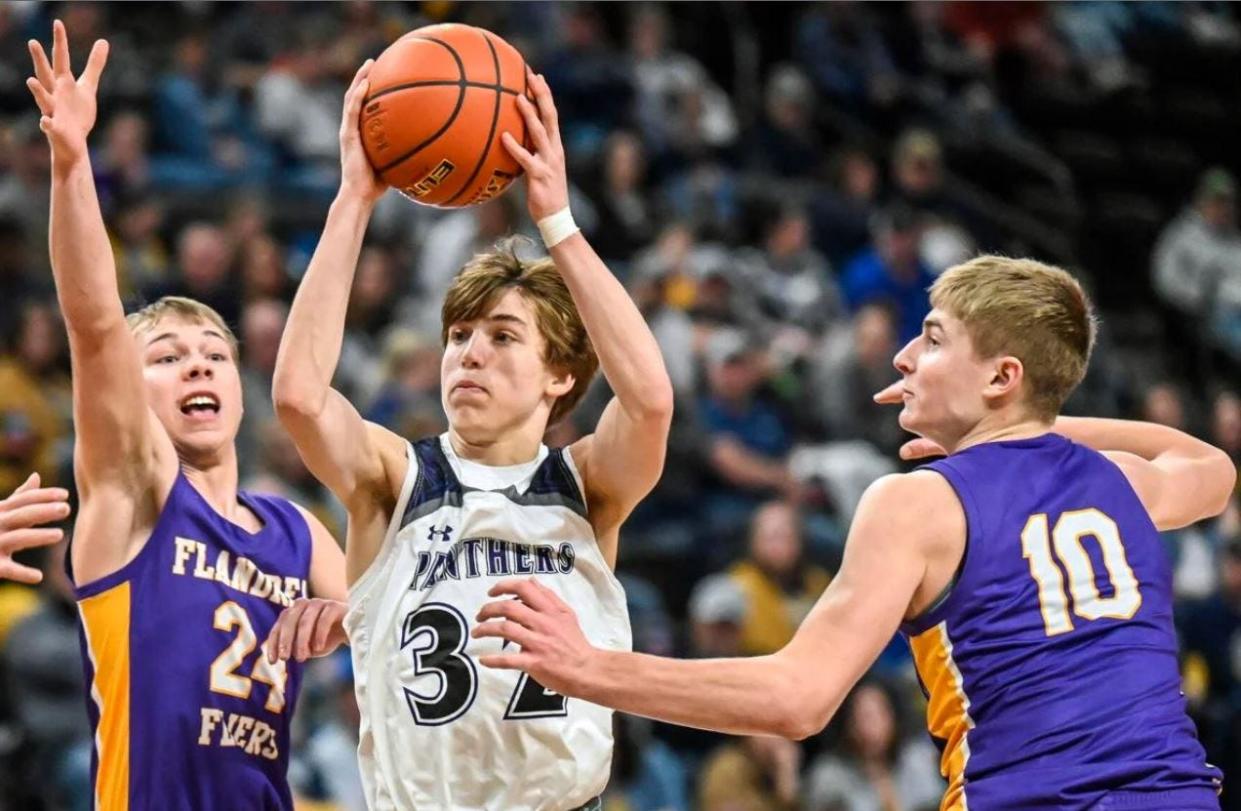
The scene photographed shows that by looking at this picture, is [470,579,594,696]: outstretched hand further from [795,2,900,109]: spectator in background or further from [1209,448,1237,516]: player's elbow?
[795,2,900,109]: spectator in background

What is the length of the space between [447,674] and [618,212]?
8376 millimetres

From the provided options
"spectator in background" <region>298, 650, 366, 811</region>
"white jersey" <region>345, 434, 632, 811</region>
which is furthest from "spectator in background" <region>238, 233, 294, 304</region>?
"white jersey" <region>345, 434, 632, 811</region>

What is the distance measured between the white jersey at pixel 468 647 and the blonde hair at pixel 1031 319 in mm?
1030

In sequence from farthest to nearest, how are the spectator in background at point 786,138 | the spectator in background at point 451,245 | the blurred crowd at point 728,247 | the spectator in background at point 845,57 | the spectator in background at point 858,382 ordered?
1. the spectator in background at point 845,57
2. the spectator in background at point 786,138
3. the spectator in background at point 858,382
4. the spectator in background at point 451,245
5. the blurred crowd at point 728,247

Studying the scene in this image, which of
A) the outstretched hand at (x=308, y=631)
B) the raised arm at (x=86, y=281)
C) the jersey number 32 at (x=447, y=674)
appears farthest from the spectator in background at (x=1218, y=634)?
the raised arm at (x=86, y=281)

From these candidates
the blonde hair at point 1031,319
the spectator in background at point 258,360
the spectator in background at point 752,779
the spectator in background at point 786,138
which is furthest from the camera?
the spectator in background at point 786,138

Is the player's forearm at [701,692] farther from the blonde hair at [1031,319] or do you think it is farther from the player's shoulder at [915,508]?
the blonde hair at [1031,319]

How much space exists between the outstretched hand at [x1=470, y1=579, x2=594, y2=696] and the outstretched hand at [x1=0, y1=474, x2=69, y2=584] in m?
1.20

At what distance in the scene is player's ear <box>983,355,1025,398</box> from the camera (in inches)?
164

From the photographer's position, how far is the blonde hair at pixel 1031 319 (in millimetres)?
4184

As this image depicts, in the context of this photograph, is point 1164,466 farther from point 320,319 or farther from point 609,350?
point 320,319

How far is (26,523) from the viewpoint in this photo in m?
→ 4.23

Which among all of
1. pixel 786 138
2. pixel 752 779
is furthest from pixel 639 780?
pixel 786 138

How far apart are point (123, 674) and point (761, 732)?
1.80 meters
